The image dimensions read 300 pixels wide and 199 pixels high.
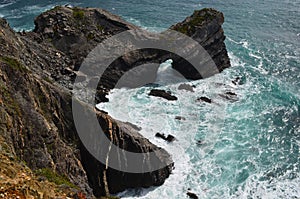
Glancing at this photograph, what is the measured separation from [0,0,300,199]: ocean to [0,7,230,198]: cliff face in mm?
2945

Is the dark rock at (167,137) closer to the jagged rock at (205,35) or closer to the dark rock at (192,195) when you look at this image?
the dark rock at (192,195)

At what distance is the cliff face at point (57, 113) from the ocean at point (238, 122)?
2945 millimetres

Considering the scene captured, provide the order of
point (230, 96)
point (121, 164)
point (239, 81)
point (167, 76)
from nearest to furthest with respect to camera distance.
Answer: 1. point (121, 164)
2. point (230, 96)
3. point (239, 81)
4. point (167, 76)

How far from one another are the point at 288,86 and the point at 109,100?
2555 cm

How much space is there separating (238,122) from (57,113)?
23.7m

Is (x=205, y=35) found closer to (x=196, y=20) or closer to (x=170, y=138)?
(x=196, y=20)

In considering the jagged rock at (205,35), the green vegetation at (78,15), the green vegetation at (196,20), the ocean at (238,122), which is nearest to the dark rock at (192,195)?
the ocean at (238,122)

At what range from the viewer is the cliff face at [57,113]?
18.7 metres

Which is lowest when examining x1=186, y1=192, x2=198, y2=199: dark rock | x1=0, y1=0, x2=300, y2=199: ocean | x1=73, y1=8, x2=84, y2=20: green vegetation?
x1=186, y1=192, x2=198, y2=199: dark rock

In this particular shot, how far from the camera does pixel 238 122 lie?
40.5m

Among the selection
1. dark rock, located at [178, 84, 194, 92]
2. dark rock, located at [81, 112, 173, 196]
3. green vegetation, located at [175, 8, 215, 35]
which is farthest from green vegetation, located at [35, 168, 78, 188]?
green vegetation, located at [175, 8, 215, 35]

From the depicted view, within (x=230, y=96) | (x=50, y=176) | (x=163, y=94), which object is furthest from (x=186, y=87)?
(x=50, y=176)

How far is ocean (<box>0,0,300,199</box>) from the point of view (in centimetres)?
3136

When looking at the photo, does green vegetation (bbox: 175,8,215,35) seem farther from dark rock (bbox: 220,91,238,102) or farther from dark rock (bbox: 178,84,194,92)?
dark rock (bbox: 220,91,238,102)
